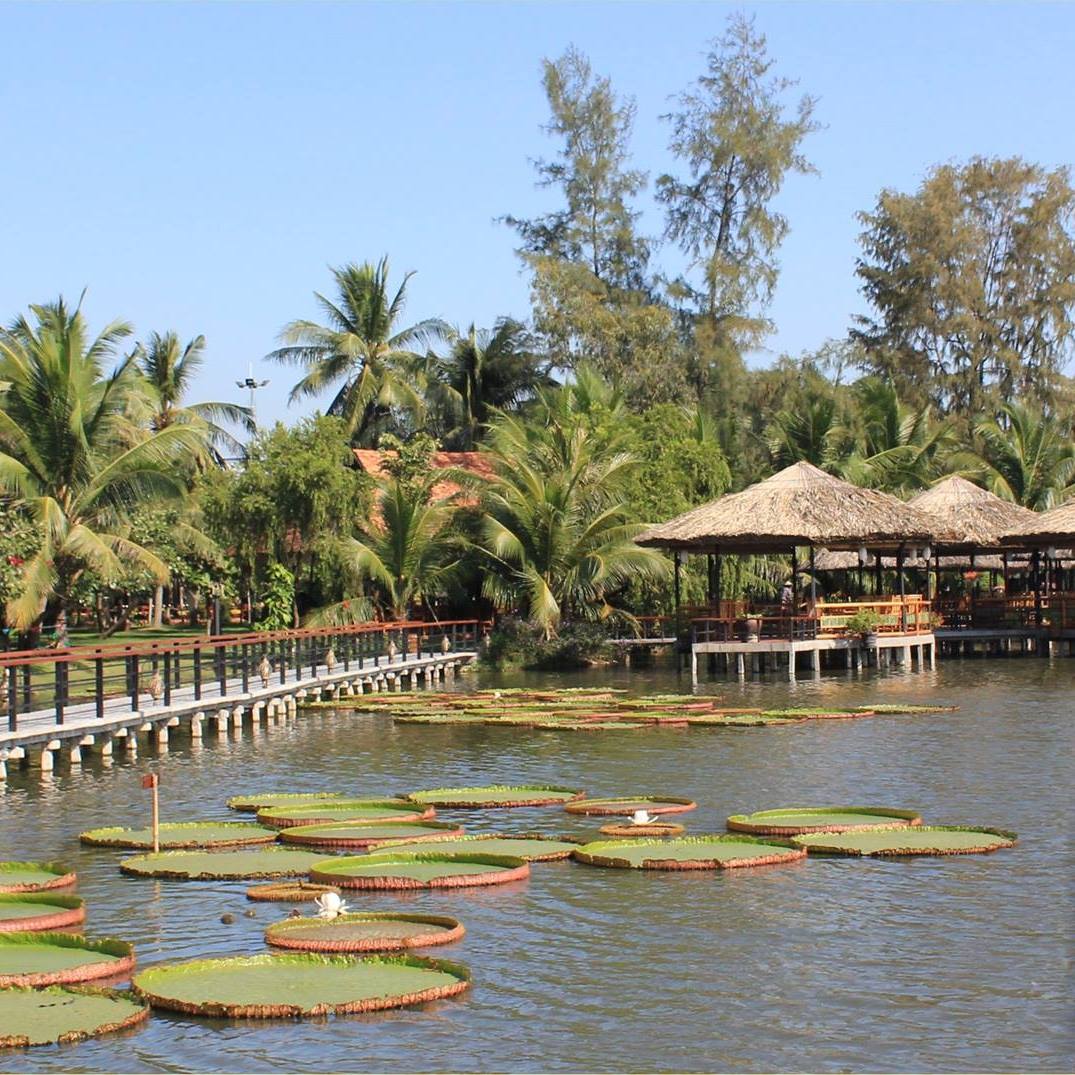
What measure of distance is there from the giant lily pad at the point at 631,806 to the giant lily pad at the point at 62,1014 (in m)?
7.50

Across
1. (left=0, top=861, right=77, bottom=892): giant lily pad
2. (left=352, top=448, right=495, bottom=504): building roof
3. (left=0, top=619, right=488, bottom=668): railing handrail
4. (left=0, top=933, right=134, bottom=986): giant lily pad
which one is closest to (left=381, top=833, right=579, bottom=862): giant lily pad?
(left=0, top=861, right=77, bottom=892): giant lily pad

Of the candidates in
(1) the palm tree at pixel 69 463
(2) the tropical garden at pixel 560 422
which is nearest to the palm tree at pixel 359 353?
(2) the tropical garden at pixel 560 422

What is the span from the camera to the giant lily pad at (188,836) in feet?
50.0

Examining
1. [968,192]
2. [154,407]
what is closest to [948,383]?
[968,192]

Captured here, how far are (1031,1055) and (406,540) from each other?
3233 cm

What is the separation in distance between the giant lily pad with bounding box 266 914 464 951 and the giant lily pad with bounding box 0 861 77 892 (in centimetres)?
233

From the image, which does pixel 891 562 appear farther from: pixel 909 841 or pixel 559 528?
pixel 909 841

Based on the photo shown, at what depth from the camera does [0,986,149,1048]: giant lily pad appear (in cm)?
941

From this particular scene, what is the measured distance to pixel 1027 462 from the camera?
51906 millimetres

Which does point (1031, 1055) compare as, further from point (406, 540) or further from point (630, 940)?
point (406, 540)

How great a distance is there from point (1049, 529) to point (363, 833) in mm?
28167

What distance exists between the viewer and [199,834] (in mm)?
15609

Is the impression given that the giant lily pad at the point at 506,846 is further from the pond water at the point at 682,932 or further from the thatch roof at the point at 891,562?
the thatch roof at the point at 891,562

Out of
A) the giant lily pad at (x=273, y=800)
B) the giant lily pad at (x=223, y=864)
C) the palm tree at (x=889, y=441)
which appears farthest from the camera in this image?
the palm tree at (x=889, y=441)
